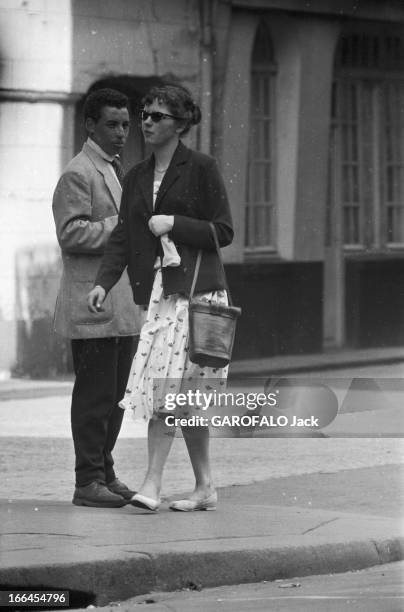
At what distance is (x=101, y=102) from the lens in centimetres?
849

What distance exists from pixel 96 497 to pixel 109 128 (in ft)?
5.33

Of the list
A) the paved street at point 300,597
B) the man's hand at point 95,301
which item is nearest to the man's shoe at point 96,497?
the man's hand at point 95,301

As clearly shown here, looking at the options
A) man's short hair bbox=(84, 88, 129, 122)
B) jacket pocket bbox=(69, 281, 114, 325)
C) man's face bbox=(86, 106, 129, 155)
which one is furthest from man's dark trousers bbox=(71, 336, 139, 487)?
man's short hair bbox=(84, 88, 129, 122)

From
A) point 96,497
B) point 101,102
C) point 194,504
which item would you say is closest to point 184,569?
point 194,504

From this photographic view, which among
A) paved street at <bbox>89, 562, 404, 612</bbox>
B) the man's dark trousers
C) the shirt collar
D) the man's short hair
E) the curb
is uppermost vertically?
the man's short hair

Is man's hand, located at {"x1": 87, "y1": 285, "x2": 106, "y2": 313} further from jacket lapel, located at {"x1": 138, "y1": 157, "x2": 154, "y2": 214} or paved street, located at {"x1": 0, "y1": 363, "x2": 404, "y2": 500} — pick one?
paved street, located at {"x1": 0, "y1": 363, "x2": 404, "y2": 500}

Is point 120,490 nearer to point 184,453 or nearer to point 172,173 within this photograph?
point 172,173

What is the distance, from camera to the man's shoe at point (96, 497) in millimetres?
8289

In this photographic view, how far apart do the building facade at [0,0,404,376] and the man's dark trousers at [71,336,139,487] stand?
6.59 meters

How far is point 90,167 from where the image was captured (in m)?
8.48

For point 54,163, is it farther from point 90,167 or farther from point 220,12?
point 90,167

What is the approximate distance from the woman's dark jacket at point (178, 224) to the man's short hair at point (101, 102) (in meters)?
0.49

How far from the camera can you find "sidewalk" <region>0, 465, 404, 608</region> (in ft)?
22.1

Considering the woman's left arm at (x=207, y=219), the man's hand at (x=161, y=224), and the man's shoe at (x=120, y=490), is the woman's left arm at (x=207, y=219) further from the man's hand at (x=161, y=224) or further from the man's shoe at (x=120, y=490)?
the man's shoe at (x=120, y=490)
